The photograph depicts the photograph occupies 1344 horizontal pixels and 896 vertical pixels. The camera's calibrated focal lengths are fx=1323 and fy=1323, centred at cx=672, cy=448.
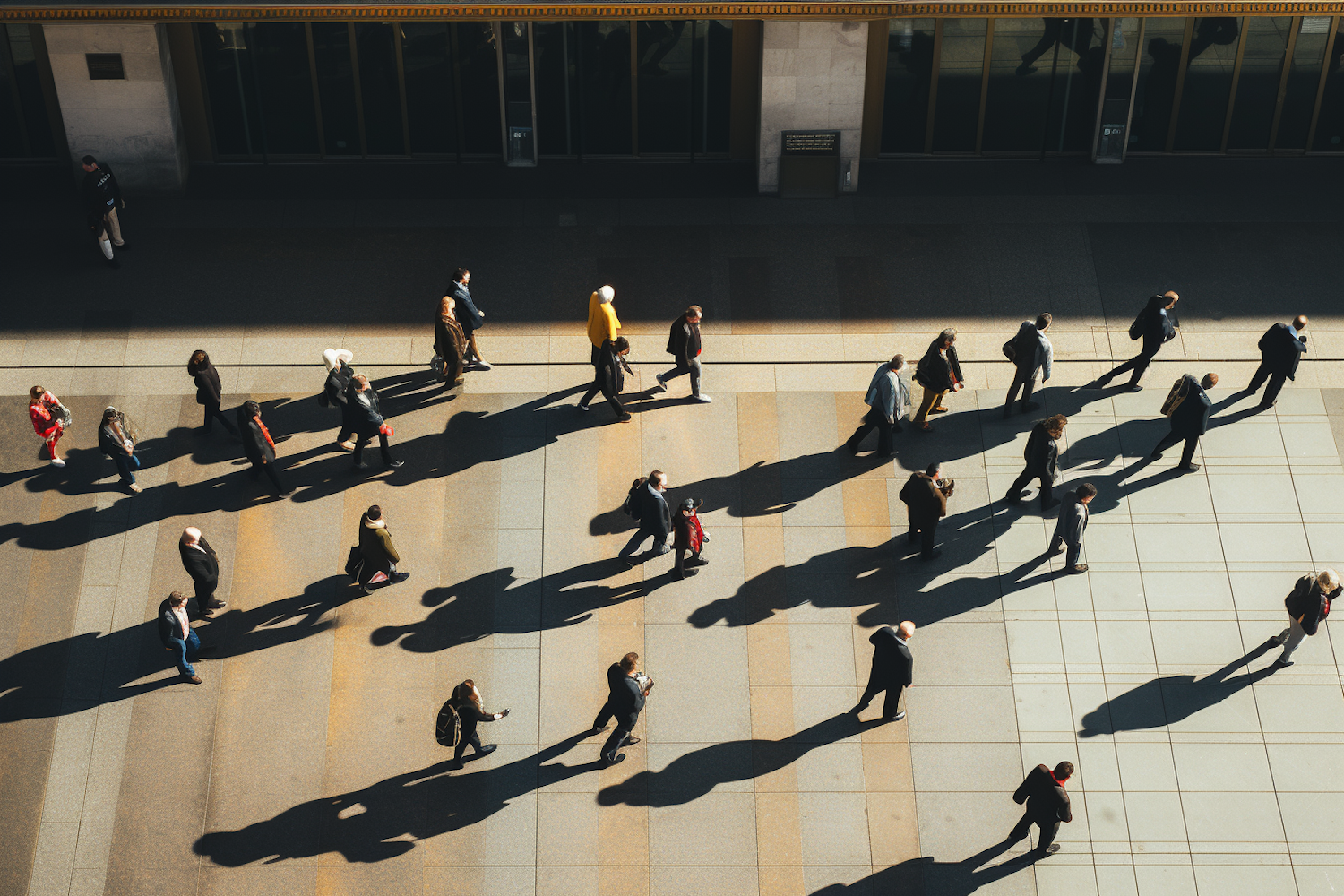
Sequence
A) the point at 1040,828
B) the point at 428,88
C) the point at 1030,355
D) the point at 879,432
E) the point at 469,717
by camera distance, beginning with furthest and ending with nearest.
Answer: the point at 428,88 → the point at 879,432 → the point at 1030,355 → the point at 469,717 → the point at 1040,828

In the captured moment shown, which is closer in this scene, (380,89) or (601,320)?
(601,320)

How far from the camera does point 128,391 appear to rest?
17.3 m

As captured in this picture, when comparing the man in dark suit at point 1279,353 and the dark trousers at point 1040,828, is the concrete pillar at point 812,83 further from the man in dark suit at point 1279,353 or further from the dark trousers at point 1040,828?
the dark trousers at point 1040,828

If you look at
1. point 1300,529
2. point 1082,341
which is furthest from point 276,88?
point 1300,529

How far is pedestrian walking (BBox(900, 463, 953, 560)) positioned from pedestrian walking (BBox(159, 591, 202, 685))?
7.95 metres

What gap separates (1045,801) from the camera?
12727 mm

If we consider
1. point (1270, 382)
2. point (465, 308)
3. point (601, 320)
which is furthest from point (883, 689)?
point (465, 308)

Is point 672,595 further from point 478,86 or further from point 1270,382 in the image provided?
point 478,86

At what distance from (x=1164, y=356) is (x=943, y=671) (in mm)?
6004

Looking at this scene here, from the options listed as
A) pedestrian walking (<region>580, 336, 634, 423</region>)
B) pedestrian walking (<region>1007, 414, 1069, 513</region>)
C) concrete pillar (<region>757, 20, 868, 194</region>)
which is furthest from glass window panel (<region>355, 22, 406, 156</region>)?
pedestrian walking (<region>1007, 414, 1069, 513</region>)

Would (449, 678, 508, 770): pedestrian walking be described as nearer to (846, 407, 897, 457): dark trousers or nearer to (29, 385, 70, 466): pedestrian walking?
(846, 407, 897, 457): dark trousers

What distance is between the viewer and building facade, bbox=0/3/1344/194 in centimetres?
1983

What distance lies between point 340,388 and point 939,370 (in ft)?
23.9

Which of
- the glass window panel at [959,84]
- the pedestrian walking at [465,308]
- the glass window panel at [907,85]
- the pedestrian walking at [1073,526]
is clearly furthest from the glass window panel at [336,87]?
the pedestrian walking at [1073,526]
